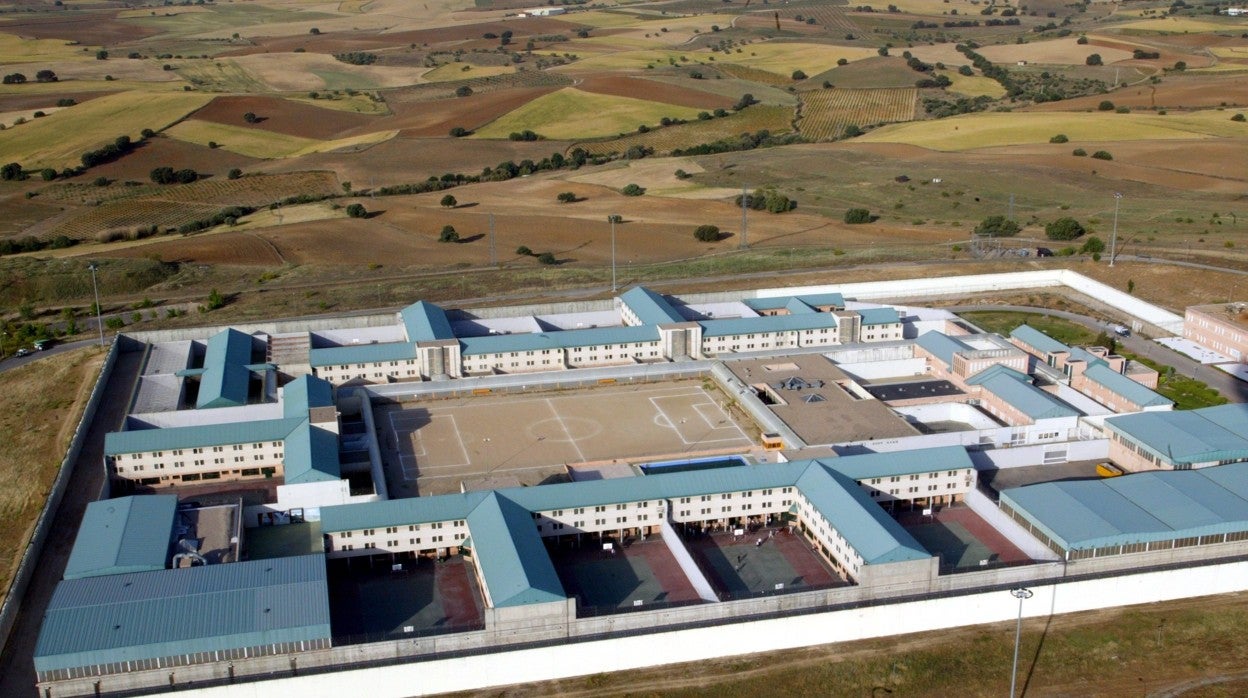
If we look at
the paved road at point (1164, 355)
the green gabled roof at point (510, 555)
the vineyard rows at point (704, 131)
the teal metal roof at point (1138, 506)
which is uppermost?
the vineyard rows at point (704, 131)

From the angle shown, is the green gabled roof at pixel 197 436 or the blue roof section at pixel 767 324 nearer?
the green gabled roof at pixel 197 436

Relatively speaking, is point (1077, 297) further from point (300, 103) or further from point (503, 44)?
point (503, 44)

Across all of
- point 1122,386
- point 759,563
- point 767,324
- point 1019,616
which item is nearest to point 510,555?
point 759,563

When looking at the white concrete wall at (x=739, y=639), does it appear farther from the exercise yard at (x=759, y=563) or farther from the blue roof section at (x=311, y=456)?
the blue roof section at (x=311, y=456)

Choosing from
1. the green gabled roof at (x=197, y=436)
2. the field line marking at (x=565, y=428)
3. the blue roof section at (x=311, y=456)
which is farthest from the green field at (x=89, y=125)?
the blue roof section at (x=311, y=456)

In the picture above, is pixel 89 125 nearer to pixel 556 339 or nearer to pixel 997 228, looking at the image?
pixel 556 339

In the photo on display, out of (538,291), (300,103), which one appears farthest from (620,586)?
(300,103)

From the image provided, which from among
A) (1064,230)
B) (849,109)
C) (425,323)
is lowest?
(425,323)
